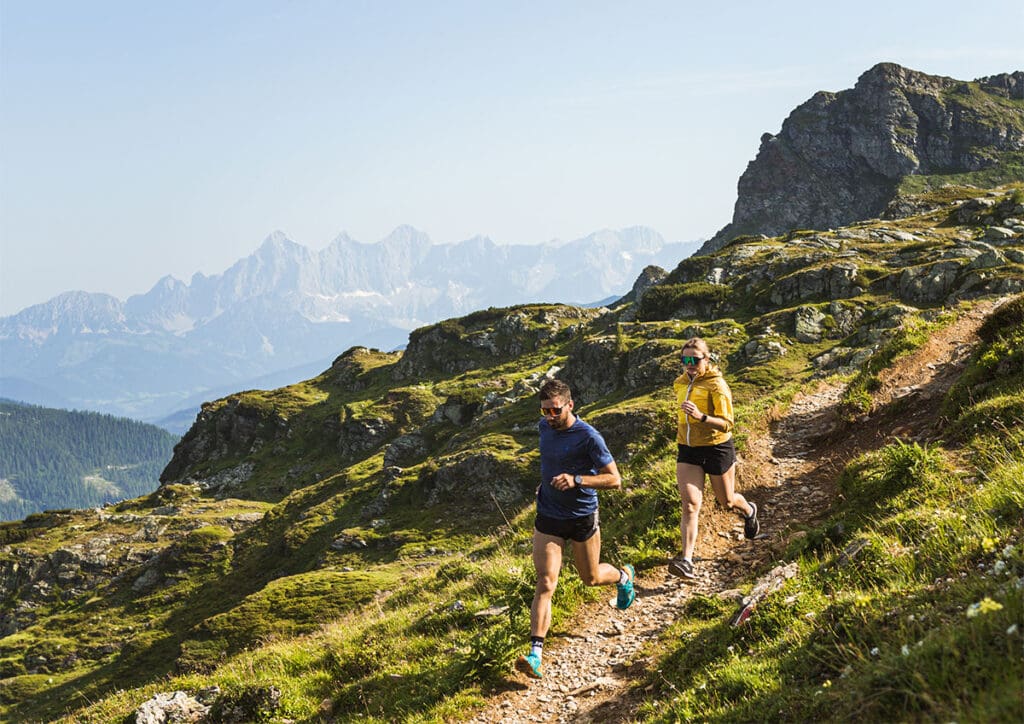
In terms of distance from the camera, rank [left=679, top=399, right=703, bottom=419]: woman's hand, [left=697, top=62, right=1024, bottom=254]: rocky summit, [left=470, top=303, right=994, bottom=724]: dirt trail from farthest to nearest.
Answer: [left=697, top=62, right=1024, bottom=254]: rocky summit < [left=679, top=399, right=703, bottom=419]: woman's hand < [left=470, top=303, right=994, bottom=724]: dirt trail

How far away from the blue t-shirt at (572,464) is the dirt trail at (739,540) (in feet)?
7.93

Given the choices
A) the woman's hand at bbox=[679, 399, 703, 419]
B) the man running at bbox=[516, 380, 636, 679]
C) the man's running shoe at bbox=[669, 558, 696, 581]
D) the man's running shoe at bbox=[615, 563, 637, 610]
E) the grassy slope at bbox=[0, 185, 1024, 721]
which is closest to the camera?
the grassy slope at bbox=[0, 185, 1024, 721]

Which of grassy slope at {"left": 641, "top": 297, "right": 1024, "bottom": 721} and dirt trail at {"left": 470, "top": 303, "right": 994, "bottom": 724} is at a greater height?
grassy slope at {"left": 641, "top": 297, "right": 1024, "bottom": 721}

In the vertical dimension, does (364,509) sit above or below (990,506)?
below

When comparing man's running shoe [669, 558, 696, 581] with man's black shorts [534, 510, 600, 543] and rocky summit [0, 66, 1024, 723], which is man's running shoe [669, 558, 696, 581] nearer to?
rocky summit [0, 66, 1024, 723]

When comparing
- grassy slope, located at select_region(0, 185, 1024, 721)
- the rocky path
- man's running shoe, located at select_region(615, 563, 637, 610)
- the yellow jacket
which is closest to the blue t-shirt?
man's running shoe, located at select_region(615, 563, 637, 610)

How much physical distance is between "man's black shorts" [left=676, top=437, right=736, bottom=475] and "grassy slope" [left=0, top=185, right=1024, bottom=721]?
1.75 metres

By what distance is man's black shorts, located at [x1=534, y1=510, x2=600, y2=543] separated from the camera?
8.70 m

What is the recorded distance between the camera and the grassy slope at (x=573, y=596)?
18.2 feet

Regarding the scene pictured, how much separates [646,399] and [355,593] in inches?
835

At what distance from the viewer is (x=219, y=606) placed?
46.2 meters

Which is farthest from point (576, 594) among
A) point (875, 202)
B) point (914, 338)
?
point (875, 202)

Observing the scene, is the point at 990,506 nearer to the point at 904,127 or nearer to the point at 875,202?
the point at 875,202

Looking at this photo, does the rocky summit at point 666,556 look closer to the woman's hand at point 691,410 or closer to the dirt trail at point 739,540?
the dirt trail at point 739,540
